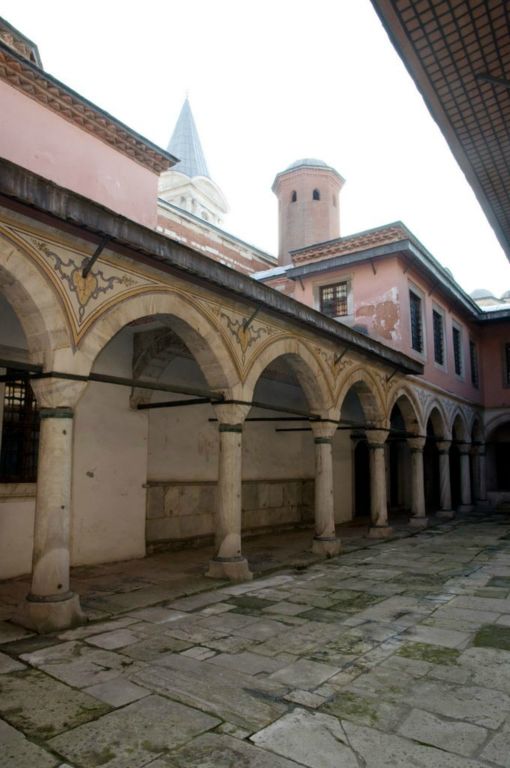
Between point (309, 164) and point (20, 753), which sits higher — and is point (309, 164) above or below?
above

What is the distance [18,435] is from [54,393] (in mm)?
3087

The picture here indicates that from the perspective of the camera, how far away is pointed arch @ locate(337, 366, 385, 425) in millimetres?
11861

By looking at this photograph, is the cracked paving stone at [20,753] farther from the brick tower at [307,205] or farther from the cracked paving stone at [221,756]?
the brick tower at [307,205]

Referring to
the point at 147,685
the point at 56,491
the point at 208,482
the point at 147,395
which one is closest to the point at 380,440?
the point at 208,482

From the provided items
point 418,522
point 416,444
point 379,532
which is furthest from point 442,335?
point 379,532

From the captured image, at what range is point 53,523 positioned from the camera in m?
5.52

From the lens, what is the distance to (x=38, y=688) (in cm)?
402

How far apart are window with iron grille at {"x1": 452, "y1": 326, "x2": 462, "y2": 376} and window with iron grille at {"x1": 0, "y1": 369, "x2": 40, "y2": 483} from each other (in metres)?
15.1

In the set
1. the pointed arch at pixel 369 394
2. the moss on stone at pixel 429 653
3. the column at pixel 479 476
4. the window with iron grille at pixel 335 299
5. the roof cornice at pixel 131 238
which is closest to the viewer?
the moss on stone at pixel 429 653

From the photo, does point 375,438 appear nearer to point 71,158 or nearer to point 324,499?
point 324,499

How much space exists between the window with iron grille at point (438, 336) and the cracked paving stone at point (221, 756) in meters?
15.7

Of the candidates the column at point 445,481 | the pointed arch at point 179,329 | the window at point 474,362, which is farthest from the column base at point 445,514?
the pointed arch at point 179,329

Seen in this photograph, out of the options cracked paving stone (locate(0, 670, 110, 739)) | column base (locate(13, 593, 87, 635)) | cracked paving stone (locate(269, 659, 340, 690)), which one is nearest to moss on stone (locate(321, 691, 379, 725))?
cracked paving stone (locate(269, 659, 340, 690))

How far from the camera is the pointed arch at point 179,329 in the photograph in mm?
6000
